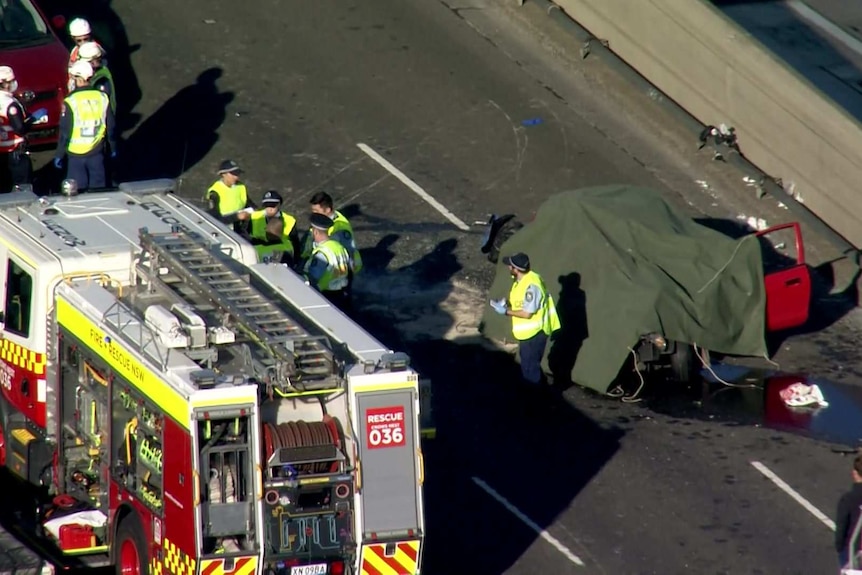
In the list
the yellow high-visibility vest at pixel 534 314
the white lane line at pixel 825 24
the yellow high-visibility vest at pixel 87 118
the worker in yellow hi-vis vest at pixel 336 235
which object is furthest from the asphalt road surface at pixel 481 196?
the white lane line at pixel 825 24

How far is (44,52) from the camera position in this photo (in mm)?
22109

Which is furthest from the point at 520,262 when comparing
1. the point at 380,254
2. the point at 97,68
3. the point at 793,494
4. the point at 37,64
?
the point at 37,64

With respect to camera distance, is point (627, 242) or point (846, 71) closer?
point (627, 242)

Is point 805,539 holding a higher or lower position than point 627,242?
lower

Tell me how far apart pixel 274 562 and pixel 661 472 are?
4965 millimetres

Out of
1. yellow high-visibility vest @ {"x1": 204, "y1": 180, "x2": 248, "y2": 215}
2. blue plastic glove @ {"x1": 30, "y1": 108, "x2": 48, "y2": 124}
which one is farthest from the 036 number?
blue plastic glove @ {"x1": 30, "y1": 108, "x2": 48, "y2": 124}

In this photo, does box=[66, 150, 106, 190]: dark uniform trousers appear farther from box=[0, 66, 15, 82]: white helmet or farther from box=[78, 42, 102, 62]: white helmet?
box=[78, 42, 102, 62]: white helmet

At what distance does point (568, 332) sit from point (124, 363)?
639 centimetres

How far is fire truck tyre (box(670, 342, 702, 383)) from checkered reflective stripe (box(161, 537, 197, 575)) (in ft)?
23.0

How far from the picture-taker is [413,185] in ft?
73.8

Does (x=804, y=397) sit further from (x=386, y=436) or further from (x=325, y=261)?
(x=386, y=436)

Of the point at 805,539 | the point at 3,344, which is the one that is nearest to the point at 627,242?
the point at 805,539

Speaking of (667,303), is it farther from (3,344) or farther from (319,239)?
(3,344)

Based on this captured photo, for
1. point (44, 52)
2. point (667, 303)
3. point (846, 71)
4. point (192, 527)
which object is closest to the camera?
point (192, 527)
